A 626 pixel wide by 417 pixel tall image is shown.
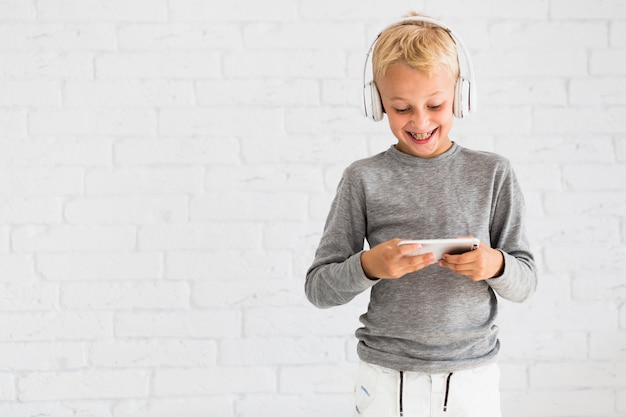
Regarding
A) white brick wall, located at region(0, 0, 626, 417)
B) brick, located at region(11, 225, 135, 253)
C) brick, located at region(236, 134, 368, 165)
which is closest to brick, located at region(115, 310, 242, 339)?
white brick wall, located at region(0, 0, 626, 417)

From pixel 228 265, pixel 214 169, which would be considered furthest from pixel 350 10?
pixel 228 265

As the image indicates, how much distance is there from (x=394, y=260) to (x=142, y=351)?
3.92 ft

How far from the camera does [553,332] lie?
217 centimetres

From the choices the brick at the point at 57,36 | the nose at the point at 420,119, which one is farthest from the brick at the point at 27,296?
the nose at the point at 420,119

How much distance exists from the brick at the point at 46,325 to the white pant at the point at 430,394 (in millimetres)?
1072

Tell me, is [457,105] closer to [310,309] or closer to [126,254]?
[310,309]

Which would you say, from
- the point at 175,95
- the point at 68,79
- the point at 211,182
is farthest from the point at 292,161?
the point at 68,79

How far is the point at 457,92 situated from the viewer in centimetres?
133

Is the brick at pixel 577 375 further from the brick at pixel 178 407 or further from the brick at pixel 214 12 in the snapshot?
the brick at pixel 214 12

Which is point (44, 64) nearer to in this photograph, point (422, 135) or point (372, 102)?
point (372, 102)

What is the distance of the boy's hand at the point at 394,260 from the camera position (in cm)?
117

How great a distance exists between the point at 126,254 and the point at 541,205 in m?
1.21

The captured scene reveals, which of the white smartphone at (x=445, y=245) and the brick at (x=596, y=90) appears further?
the brick at (x=596, y=90)

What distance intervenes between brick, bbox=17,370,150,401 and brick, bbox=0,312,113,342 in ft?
0.37
